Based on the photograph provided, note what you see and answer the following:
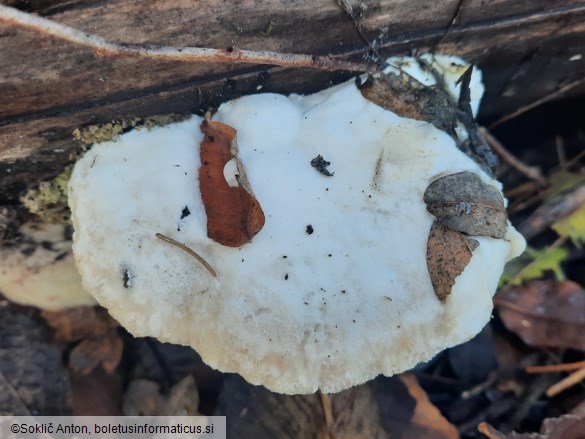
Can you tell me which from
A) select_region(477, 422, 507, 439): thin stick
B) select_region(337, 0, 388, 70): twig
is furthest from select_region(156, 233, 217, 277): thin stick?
select_region(477, 422, 507, 439): thin stick

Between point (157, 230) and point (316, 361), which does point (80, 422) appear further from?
point (316, 361)

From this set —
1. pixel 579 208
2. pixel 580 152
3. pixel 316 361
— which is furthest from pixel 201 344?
pixel 580 152

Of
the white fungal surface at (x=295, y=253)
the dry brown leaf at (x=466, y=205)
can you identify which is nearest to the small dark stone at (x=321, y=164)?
the white fungal surface at (x=295, y=253)

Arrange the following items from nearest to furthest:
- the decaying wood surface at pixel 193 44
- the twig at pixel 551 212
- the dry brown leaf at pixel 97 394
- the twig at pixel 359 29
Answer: the decaying wood surface at pixel 193 44 < the twig at pixel 359 29 < the dry brown leaf at pixel 97 394 < the twig at pixel 551 212

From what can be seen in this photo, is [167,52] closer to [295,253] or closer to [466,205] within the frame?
[295,253]

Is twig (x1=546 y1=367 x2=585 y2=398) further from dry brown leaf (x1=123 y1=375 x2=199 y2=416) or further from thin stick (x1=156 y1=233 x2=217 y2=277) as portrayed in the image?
thin stick (x1=156 y1=233 x2=217 y2=277)

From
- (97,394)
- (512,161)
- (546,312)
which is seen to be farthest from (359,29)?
(97,394)

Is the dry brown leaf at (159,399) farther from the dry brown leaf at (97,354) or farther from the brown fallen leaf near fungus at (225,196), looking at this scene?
the brown fallen leaf near fungus at (225,196)
